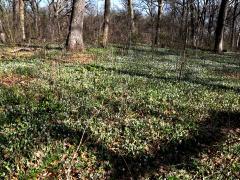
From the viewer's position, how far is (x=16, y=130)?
8047 mm

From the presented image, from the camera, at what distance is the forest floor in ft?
23.6

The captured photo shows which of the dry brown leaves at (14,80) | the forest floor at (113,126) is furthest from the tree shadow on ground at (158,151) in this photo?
the dry brown leaves at (14,80)

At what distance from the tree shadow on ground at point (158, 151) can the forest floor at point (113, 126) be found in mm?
21

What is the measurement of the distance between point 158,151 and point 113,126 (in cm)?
138

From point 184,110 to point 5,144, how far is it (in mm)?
5296

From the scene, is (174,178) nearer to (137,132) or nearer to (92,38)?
(137,132)

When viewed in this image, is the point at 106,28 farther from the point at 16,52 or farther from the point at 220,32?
the point at 220,32

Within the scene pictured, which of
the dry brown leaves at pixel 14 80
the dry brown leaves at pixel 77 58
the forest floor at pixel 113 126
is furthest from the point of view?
the dry brown leaves at pixel 77 58

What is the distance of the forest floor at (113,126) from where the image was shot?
7.20 meters

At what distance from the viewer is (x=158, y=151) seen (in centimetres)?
811

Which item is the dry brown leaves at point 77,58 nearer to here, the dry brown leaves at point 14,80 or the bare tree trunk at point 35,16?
the bare tree trunk at point 35,16

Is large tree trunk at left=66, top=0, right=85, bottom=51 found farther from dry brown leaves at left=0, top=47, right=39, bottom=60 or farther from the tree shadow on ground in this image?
the tree shadow on ground

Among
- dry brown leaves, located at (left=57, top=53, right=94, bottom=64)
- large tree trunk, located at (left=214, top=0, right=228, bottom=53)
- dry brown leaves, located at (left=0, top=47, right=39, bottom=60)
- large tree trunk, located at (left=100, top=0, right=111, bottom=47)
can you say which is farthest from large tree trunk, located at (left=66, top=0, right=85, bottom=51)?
large tree trunk, located at (left=214, top=0, right=228, bottom=53)

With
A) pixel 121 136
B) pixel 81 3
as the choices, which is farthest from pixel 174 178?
pixel 81 3
